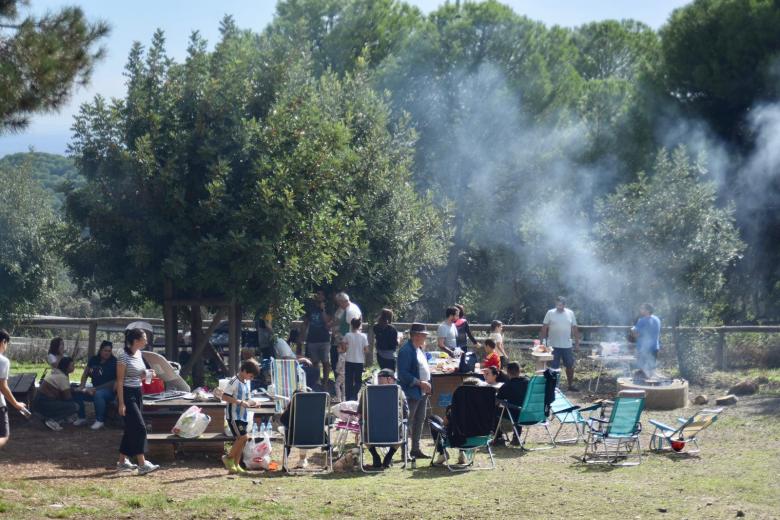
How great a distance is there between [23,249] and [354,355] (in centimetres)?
1336

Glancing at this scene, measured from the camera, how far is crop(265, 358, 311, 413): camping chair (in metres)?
13.4

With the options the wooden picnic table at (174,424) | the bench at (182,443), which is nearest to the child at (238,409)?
the wooden picnic table at (174,424)

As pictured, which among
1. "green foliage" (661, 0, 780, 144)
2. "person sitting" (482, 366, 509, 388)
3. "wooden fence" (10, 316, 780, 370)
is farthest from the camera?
"green foliage" (661, 0, 780, 144)

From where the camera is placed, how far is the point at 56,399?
13703 millimetres

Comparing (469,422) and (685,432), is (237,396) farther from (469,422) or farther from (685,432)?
(685,432)

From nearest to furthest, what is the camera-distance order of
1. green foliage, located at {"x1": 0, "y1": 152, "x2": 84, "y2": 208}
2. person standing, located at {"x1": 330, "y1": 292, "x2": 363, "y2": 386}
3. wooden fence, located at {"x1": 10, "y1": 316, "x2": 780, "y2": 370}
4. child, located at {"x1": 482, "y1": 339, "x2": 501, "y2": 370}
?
1. child, located at {"x1": 482, "y1": 339, "x2": 501, "y2": 370}
2. person standing, located at {"x1": 330, "y1": 292, "x2": 363, "y2": 386}
3. wooden fence, located at {"x1": 10, "y1": 316, "x2": 780, "y2": 370}
4. green foliage, located at {"x1": 0, "y1": 152, "x2": 84, "y2": 208}

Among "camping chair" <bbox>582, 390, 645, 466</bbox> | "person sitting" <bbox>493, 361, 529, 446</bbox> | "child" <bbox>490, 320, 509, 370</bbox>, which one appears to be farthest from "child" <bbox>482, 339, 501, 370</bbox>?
"camping chair" <bbox>582, 390, 645, 466</bbox>

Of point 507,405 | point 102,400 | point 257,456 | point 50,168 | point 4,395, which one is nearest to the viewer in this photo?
point 4,395

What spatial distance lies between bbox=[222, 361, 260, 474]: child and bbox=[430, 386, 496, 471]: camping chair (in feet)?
6.60

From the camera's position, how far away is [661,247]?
19.0 metres

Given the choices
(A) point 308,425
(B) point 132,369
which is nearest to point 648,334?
(A) point 308,425

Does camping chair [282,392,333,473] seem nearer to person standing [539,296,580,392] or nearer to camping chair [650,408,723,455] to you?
camping chair [650,408,723,455]

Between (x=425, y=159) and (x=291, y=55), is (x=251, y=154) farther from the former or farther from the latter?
(x=425, y=159)

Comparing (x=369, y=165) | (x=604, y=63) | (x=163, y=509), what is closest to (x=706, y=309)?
(x=369, y=165)
